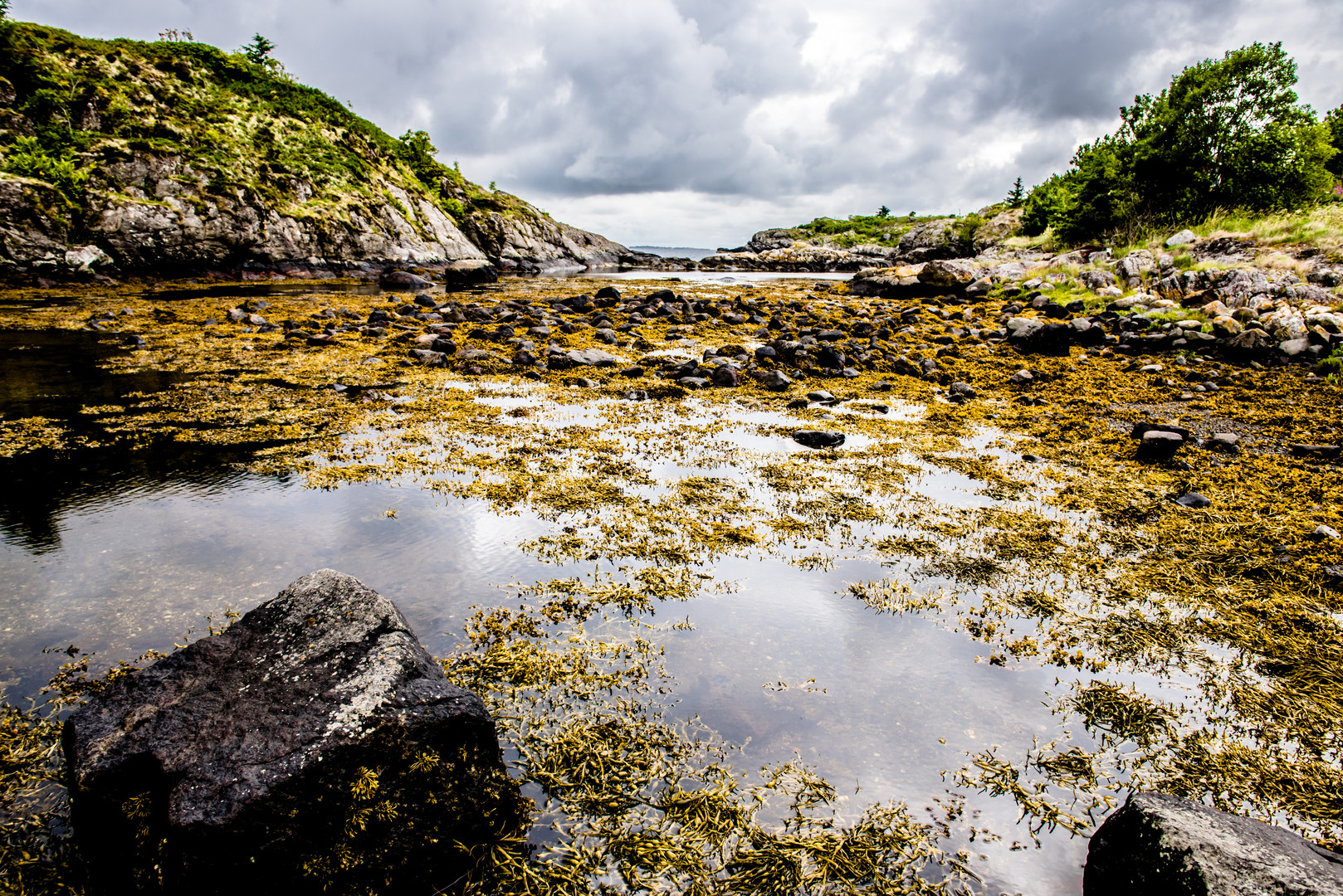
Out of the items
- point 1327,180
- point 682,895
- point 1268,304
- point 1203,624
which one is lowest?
point 682,895

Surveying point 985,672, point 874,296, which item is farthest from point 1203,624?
point 874,296

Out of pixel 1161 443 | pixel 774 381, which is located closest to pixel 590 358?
pixel 774 381

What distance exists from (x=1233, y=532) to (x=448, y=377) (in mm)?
12191

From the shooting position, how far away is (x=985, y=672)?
3957 millimetres

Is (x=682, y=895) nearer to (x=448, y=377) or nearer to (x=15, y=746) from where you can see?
(x=15, y=746)

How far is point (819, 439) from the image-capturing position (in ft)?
27.2

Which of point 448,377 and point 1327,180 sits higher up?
point 1327,180

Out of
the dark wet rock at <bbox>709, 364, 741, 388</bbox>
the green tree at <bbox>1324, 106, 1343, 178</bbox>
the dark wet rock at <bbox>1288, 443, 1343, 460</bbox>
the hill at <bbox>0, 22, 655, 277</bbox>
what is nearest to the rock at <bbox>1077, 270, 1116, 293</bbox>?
the dark wet rock at <bbox>1288, 443, 1343, 460</bbox>

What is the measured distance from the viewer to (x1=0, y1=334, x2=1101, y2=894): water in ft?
11.0

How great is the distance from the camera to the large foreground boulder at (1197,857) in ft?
6.74

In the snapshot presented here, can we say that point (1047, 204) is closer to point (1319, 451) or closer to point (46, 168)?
point (1319, 451)

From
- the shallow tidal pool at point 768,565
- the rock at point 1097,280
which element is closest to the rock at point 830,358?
the shallow tidal pool at point 768,565

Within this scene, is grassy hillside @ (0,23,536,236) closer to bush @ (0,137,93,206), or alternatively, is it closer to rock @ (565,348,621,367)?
bush @ (0,137,93,206)

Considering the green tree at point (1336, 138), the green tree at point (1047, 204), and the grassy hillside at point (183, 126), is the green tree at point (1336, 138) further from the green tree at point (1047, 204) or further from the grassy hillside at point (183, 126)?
the grassy hillside at point (183, 126)
